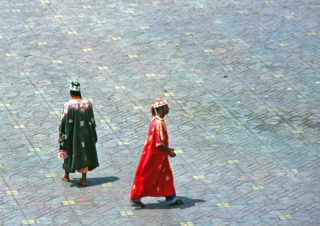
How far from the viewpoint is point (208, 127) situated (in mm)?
14766

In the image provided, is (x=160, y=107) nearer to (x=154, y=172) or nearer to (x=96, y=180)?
(x=154, y=172)

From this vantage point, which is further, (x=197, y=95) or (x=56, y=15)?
(x=56, y=15)

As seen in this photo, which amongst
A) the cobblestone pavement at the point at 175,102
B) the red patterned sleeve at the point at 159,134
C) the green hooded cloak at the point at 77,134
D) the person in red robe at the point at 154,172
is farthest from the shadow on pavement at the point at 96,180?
the red patterned sleeve at the point at 159,134

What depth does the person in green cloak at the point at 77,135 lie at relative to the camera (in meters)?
12.3

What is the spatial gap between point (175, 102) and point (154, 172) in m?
4.10

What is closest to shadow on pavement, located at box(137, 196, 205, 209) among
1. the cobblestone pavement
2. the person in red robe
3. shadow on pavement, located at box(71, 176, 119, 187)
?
the cobblestone pavement

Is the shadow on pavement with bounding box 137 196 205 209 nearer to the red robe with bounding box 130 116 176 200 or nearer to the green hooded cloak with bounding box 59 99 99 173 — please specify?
the red robe with bounding box 130 116 176 200

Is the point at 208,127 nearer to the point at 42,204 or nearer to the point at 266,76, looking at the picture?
the point at 266,76

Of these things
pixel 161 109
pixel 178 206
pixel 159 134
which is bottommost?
pixel 178 206

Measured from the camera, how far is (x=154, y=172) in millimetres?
11797

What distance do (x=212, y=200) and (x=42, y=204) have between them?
2.61 m

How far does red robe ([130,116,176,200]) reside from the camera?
1174 centimetres

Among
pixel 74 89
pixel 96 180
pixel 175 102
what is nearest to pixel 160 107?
pixel 74 89

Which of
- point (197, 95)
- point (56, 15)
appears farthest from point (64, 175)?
point (56, 15)
